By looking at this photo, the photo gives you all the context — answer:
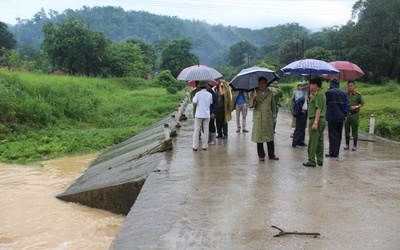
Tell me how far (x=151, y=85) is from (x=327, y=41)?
25672mm

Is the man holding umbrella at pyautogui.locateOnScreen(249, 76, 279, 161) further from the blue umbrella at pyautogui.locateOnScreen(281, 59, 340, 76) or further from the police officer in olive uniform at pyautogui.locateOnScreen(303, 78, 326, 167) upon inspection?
the blue umbrella at pyautogui.locateOnScreen(281, 59, 340, 76)

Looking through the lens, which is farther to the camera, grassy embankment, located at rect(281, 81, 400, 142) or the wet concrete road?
grassy embankment, located at rect(281, 81, 400, 142)

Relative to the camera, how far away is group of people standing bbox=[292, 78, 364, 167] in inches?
234

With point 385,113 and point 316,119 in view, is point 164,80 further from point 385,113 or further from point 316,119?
point 316,119

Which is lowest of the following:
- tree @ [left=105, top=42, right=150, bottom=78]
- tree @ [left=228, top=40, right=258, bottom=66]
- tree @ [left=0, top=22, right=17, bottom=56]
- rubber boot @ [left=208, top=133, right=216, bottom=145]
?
rubber boot @ [left=208, top=133, right=216, bottom=145]

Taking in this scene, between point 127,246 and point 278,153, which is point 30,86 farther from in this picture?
point 127,246

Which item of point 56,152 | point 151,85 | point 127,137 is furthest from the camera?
point 151,85

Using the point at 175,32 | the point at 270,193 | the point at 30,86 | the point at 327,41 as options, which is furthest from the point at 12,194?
the point at 175,32

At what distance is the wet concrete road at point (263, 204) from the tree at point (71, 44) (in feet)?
85.0

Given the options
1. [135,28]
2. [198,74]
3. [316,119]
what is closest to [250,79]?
[198,74]

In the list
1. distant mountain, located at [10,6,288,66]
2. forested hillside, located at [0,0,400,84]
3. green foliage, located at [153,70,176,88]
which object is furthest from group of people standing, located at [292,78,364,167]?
distant mountain, located at [10,6,288,66]

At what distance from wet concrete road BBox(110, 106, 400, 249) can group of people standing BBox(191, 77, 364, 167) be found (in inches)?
18.9

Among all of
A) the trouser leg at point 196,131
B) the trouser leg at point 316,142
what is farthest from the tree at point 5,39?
the trouser leg at point 316,142

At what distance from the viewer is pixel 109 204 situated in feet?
19.5
